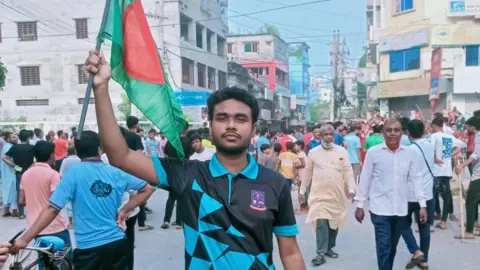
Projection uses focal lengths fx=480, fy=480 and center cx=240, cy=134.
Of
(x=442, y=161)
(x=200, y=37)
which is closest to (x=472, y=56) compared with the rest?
(x=200, y=37)

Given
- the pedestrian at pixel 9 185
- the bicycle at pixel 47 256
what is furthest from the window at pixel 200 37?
the bicycle at pixel 47 256

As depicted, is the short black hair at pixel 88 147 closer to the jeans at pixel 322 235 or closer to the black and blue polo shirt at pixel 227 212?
the black and blue polo shirt at pixel 227 212

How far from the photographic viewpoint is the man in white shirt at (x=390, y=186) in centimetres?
502

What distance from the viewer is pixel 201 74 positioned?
123ft

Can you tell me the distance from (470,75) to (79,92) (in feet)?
82.2

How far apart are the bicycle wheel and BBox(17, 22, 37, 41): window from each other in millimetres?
34424

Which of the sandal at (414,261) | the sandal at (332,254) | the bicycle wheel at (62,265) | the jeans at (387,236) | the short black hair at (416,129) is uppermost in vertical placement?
the short black hair at (416,129)

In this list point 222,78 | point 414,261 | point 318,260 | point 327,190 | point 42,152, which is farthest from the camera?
point 222,78

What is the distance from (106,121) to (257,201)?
810 mm

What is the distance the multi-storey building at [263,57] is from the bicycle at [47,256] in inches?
2084

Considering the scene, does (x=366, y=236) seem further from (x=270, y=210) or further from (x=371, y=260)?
(x=270, y=210)

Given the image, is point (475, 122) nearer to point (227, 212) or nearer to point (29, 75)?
point (227, 212)

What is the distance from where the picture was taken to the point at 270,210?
2344mm

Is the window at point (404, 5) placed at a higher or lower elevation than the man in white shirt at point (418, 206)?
higher
